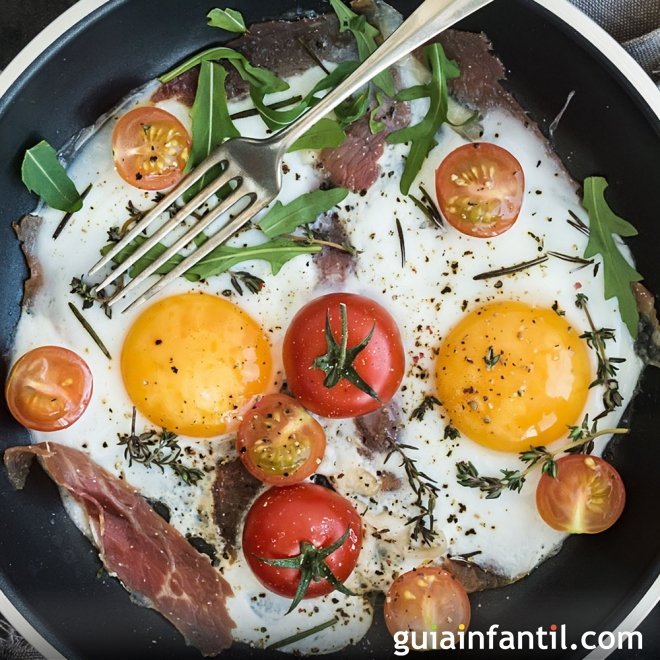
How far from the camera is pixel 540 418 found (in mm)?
1904

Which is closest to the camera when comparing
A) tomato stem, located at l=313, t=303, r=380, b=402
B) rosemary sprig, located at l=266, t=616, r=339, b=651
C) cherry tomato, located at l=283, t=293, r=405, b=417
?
tomato stem, located at l=313, t=303, r=380, b=402

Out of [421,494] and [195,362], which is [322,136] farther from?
[421,494]

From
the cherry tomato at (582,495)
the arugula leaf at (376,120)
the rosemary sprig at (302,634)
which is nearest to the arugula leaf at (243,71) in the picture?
the arugula leaf at (376,120)

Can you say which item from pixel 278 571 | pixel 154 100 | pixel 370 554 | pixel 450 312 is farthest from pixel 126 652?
pixel 154 100

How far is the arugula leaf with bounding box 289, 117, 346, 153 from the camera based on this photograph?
1907 mm

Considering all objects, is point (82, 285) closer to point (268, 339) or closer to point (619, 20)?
point (268, 339)

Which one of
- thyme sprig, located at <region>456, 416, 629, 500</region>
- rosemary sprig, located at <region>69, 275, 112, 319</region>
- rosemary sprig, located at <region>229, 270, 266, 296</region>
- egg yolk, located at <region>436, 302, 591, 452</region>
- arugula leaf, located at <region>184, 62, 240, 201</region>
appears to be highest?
arugula leaf, located at <region>184, 62, 240, 201</region>

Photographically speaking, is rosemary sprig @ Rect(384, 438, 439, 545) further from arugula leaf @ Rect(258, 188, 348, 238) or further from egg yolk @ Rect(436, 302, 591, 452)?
arugula leaf @ Rect(258, 188, 348, 238)

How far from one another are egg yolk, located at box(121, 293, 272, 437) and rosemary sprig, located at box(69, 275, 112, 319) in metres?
0.10

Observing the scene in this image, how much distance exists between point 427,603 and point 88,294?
3.95ft

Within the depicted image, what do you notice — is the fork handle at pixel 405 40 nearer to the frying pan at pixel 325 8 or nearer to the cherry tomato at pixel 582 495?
the frying pan at pixel 325 8

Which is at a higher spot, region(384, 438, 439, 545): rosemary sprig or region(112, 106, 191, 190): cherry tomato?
region(112, 106, 191, 190): cherry tomato

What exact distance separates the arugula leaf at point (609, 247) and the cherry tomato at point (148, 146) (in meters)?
1.06

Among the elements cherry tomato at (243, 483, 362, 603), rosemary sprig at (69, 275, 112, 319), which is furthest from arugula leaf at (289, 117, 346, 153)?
cherry tomato at (243, 483, 362, 603)
